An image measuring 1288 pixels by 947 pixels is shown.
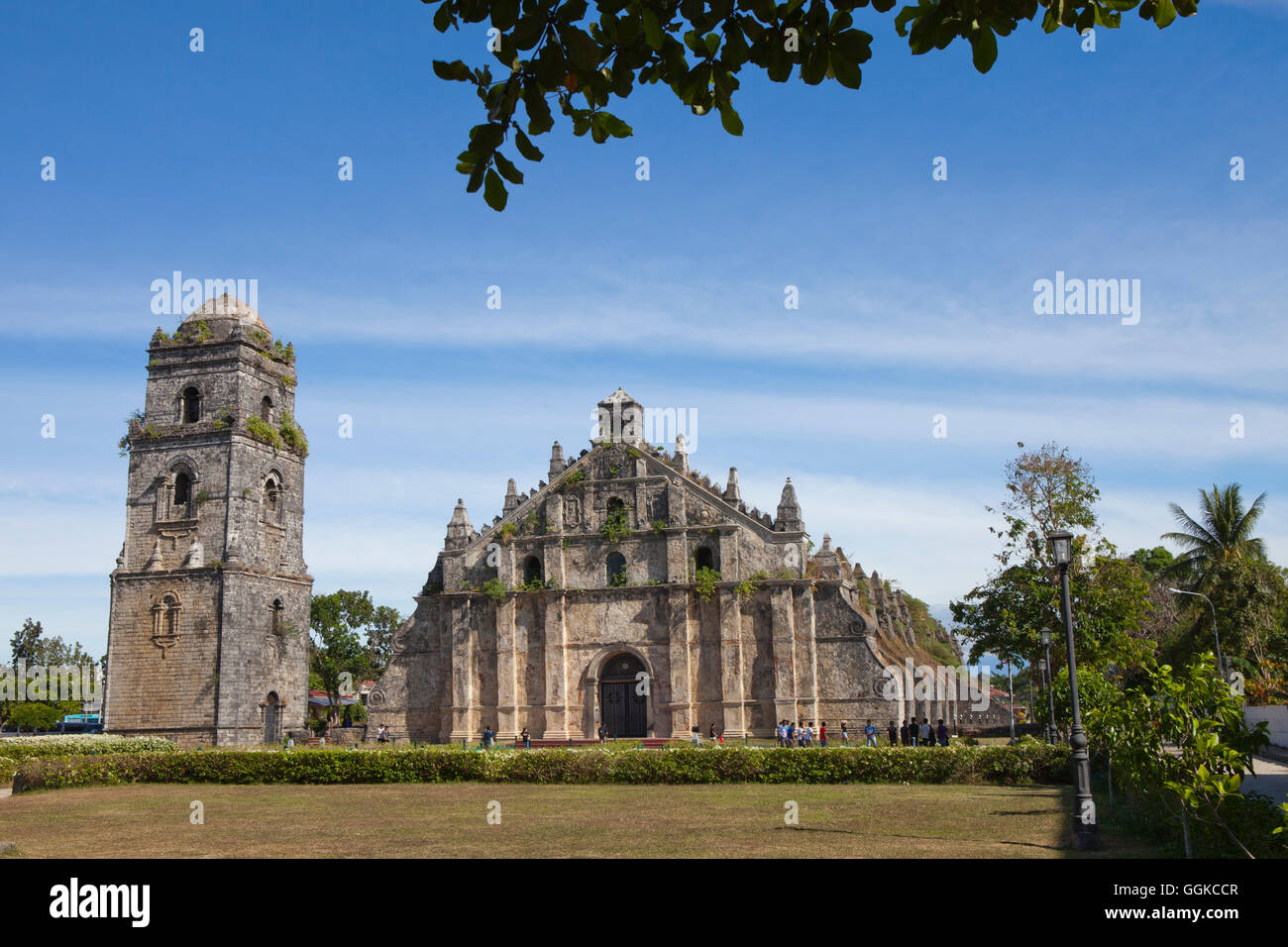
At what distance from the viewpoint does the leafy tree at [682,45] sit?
4477mm

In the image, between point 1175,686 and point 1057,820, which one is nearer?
point 1175,686

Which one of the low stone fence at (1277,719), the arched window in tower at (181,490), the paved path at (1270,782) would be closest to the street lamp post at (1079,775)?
the paved path at (1270,782)

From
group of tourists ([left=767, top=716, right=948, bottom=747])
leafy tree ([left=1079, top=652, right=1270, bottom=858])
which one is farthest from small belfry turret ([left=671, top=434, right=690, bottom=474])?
leafy tree ([left=1079, top=652, right=1270, bottom=858])

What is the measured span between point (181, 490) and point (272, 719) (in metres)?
10.1

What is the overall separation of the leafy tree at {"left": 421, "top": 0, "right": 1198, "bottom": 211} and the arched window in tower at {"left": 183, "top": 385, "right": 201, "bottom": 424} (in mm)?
43171

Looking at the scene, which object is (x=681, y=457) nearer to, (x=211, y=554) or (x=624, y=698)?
(x=624, y=698)

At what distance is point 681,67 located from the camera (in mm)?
4770

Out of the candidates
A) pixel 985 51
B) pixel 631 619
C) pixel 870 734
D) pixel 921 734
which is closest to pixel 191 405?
pixel 631 619

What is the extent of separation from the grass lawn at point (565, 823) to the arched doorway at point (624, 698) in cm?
1454

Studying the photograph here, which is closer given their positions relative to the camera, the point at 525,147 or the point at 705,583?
the point at 525,147

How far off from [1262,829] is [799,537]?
29417 millimetres

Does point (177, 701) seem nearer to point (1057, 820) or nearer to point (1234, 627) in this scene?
point (1057, 820)

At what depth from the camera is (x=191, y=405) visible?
44.4 meters
